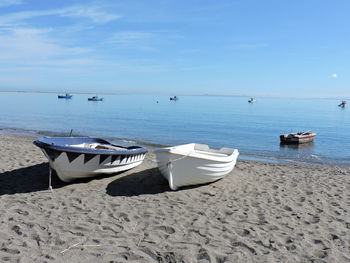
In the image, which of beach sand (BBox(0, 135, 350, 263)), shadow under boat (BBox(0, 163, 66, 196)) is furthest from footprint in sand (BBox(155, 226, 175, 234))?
shadow under boat (BBox(0, 163, 66, 196))

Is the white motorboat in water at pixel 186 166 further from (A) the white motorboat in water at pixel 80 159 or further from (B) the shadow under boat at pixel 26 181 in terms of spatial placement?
(B) the shadow under boat at pixel 26 181

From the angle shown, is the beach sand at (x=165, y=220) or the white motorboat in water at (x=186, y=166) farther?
the white motorboat in water at (x=186, y=166)

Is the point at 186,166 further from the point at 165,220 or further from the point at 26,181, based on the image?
the point at 26,181

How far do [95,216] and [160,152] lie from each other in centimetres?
254

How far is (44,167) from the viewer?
35.3 feet

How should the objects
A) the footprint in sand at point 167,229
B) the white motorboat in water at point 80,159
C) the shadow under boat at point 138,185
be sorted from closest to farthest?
the footprint in sand at point 167,229 < the white motorboat in water at point 80,159 < the shadow under boat at point 138,185

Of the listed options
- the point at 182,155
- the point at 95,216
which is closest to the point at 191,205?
the point at 182,155

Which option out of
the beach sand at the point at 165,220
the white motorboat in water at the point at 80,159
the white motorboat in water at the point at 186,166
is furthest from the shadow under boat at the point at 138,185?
the white motorboat in water at the point at 186,166

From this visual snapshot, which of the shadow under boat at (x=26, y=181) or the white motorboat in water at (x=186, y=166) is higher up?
the white motorboat in water at (x=186, y=166)

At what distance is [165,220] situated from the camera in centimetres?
668

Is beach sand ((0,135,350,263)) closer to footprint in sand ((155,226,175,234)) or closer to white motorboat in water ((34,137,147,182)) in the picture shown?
footprint in sand ((155,226,175,234))

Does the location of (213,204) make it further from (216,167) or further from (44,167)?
(44,167)

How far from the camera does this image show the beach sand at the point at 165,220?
5219 mm

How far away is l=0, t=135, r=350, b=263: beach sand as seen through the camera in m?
5.22
